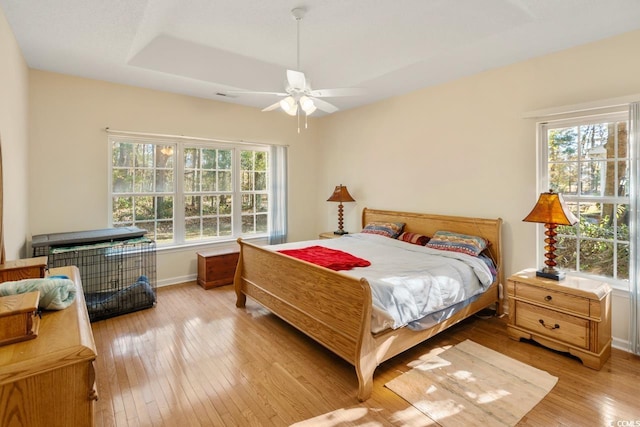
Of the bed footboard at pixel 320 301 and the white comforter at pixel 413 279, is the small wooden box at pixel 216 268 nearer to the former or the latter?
the bed footboard at pixel 320 301

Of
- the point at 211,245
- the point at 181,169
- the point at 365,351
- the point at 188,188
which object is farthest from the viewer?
the point at 211,245

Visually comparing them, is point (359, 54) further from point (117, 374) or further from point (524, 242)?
point (117, 374)

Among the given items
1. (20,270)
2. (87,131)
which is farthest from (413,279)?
(87,131)

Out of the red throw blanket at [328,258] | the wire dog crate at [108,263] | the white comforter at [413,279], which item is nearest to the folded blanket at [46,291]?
the white comforter at [413,279]

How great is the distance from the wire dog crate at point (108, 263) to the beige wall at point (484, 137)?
315 centimetres

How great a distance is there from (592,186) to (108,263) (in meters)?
5.12

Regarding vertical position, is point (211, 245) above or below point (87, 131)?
below

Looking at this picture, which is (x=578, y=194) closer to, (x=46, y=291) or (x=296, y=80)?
(x=296, y=80)

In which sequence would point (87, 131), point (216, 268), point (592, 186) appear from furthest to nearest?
1. point (216, 268)
2. point (87, 131)
3. point (592, 186)

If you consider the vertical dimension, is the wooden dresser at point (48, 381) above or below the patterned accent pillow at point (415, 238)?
below

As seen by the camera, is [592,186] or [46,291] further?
[592,186]

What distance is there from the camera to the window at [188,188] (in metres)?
4.12

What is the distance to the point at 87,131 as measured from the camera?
12.2 ft

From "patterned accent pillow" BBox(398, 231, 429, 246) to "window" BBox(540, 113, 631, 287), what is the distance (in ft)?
4.32
